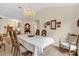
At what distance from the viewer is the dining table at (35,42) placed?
6.31 ft

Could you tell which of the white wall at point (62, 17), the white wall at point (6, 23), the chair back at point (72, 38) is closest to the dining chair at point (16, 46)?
the white wall at point (6, 23)

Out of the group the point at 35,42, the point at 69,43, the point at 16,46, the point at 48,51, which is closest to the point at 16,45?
the point at 16,46

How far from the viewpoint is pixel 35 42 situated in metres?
1.93

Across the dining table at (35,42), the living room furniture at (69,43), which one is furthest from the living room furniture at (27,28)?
the living room furniture at (69,43)

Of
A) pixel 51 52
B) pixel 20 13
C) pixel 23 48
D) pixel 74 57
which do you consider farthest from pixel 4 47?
pixel 74 57

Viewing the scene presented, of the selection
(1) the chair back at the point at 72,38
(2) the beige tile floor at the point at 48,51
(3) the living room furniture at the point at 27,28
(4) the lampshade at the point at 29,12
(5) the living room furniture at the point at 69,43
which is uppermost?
(4) the lampshade at the point at 29,12

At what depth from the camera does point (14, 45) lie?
6.33ft

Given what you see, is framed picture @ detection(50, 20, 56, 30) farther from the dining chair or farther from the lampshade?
the dining chair

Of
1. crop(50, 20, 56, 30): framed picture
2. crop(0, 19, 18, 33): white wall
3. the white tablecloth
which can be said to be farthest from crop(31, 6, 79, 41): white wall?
crop(0, 19, 18, 33): white wall

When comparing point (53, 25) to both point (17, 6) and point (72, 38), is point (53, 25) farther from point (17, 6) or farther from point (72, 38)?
point (17, 6)

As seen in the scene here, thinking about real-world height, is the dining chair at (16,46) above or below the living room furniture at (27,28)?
below

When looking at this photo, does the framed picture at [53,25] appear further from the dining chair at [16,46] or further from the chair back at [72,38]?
the dining chair at [16,46]

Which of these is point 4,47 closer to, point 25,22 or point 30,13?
point 25,22

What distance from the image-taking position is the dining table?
1.92 m
